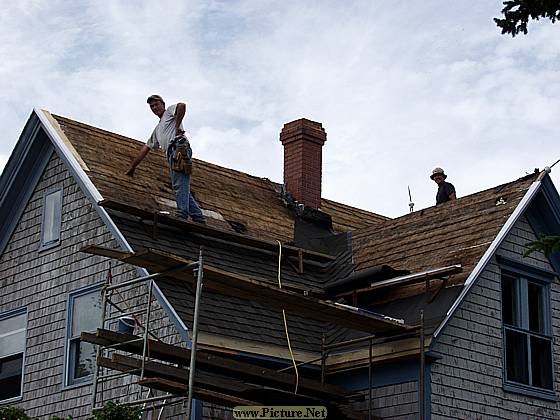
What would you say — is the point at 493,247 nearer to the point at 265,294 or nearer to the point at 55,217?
the point at 265,294

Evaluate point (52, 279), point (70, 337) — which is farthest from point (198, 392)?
point (52, 279)

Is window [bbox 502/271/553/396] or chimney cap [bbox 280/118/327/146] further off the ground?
chimney cap [bbox 280/118/327/146]

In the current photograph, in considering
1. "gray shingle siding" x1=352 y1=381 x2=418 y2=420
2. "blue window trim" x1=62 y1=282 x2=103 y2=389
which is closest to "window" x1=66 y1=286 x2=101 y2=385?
"blue window trim" x1=62 y1=282 x2=103 y2=389

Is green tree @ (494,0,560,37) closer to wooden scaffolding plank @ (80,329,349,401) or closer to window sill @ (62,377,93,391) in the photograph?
wooden scaffolding plank @ (80,329,349,401)

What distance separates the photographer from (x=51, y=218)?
20094 mm

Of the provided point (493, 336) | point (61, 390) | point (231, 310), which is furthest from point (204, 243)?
point (493, 336)

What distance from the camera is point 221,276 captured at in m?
15.0

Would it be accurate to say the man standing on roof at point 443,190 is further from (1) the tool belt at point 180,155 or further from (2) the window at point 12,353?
→ (2) the window at point 12,353

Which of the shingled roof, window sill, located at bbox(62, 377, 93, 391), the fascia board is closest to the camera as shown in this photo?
the fascia board

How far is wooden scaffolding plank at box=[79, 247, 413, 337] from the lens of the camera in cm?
1468

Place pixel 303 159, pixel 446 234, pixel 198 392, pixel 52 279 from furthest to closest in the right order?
pixel 303 159 → pixel 52 279 → pixel 446 234 → pixel 198 392

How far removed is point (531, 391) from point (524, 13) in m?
8.92

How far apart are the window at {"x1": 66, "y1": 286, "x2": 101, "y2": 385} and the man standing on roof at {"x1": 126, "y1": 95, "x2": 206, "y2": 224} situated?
186 cm

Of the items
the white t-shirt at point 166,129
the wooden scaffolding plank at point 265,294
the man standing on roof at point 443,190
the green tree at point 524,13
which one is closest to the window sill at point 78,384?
the wooden scaffolding plank at point 265,294
